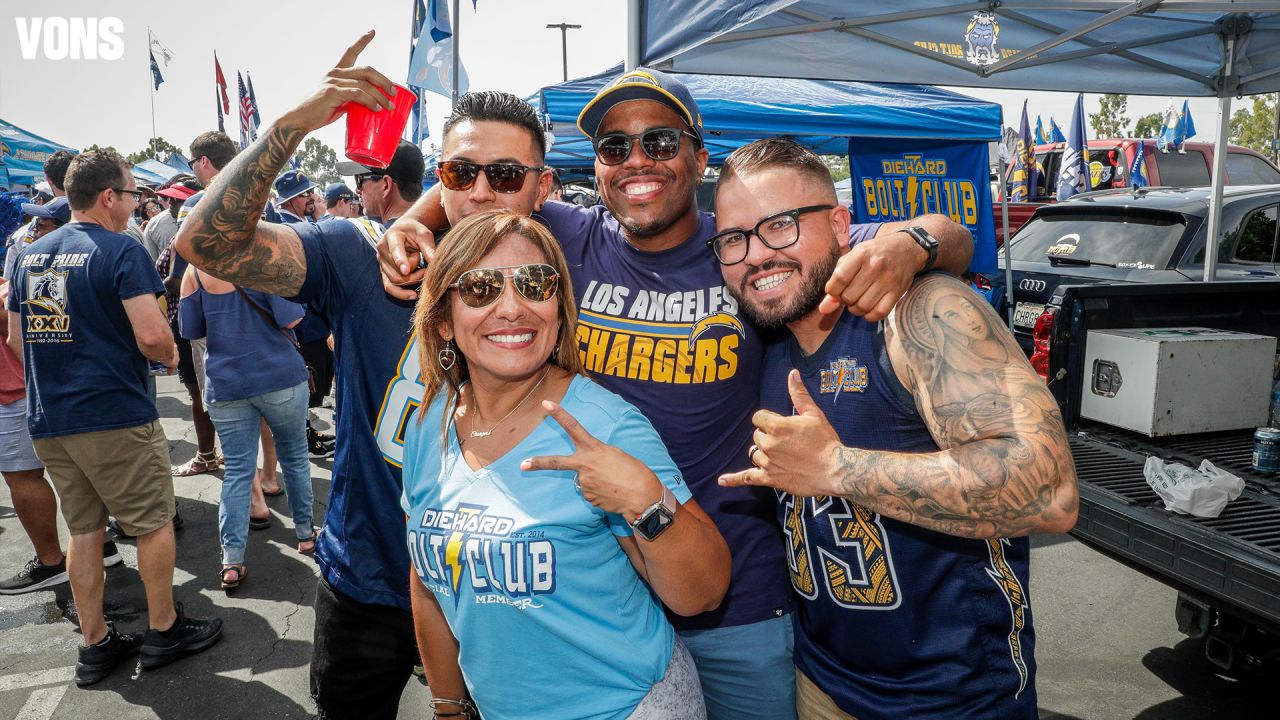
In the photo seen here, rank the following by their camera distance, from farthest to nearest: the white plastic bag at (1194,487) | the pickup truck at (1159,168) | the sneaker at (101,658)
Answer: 1. the pickup truck at (1159,168)
2. the sneaker at (101,658)
3. the white plastic bag at (1194,487)

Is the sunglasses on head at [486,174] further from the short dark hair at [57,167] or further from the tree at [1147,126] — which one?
the tree at [1147,126]

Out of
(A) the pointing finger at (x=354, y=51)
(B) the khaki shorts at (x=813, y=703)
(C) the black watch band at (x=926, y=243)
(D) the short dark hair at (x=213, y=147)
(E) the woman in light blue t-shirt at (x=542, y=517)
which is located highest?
(D) the short dark hair at (x=213, y=147)

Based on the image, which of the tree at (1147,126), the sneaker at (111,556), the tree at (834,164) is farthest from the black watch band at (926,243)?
the tree at (1147,126)

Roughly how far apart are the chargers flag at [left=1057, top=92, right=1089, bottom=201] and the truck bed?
9135 millimetres

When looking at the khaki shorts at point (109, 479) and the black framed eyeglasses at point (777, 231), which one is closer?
the black framed eyeglasses at point (777, 231)

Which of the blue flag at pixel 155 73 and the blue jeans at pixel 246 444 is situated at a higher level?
the blue flag at pixel 155 73

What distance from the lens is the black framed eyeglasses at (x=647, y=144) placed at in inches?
87.7

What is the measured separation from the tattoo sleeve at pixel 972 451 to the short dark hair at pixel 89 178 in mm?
4147

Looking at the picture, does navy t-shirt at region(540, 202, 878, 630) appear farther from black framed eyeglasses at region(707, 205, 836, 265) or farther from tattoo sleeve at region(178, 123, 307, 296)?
tattoo sleeve at region(178, 123, 307, 296)

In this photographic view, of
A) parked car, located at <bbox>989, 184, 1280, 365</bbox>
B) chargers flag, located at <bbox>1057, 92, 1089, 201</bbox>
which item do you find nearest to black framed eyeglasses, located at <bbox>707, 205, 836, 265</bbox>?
parked car, located at <bbox>989, 184, 1280, 365</bbox>

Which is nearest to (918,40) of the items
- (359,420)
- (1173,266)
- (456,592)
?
(1173,266)

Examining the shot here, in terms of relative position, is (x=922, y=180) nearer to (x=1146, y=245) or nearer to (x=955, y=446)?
(x=1146, y=245)

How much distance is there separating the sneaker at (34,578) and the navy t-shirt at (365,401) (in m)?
3.92

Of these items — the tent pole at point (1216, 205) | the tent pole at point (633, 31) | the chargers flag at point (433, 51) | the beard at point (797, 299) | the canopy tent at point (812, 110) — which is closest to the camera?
the beard at point (797, 299)
